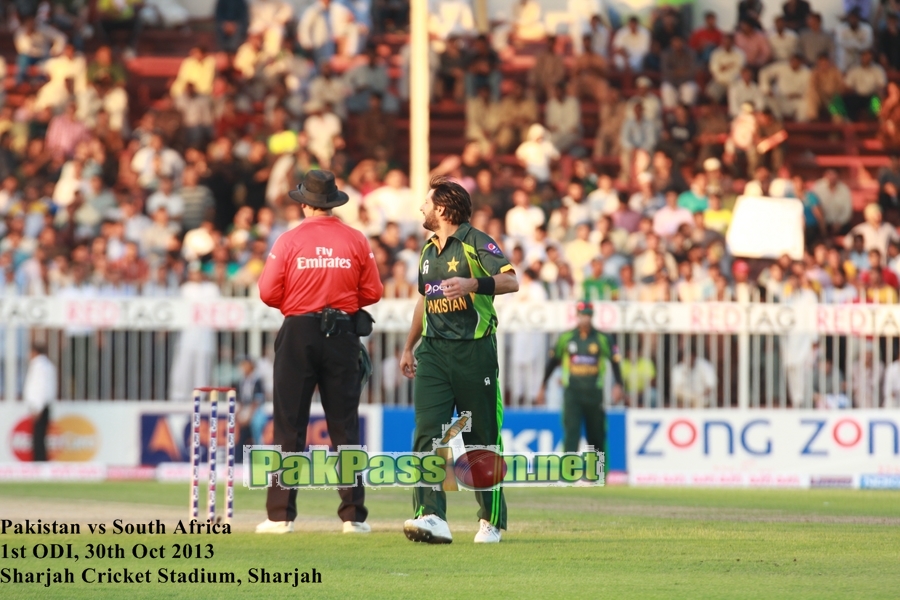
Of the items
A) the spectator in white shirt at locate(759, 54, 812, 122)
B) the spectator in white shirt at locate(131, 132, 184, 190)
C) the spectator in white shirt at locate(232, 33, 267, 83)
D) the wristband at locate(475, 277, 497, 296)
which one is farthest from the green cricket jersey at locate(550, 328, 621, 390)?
the spectator in white shirt at locate(232, 33, 267, 83)

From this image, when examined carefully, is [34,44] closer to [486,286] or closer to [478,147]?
[478,147]

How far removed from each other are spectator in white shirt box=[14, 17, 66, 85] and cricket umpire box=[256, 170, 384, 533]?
1690 cm

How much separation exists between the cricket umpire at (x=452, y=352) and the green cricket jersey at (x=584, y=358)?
25.7 ft

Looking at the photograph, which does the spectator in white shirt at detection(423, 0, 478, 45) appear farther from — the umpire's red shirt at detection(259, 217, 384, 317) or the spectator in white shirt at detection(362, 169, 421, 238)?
the umpire's red shirt at detection(259, 217, 384, 317)

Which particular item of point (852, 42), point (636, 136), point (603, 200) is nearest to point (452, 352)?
point (603, 200)

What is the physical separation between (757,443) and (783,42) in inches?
418

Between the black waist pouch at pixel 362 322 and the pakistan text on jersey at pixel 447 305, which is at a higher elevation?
the pakistan text on jersey at pixel 447 305

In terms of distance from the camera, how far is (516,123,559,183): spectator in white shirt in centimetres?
2420

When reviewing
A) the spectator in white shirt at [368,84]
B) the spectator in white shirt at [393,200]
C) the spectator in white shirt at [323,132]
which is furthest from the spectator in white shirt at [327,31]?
the spectator in white shirt at [393,200]

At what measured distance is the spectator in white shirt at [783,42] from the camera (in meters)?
27.4

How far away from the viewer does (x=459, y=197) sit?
1016cm

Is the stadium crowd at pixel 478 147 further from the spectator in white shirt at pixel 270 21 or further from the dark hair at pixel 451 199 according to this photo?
the dark hair at pixel 451 199

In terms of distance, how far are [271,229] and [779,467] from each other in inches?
295

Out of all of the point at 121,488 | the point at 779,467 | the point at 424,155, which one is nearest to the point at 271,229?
the point at 424,155
